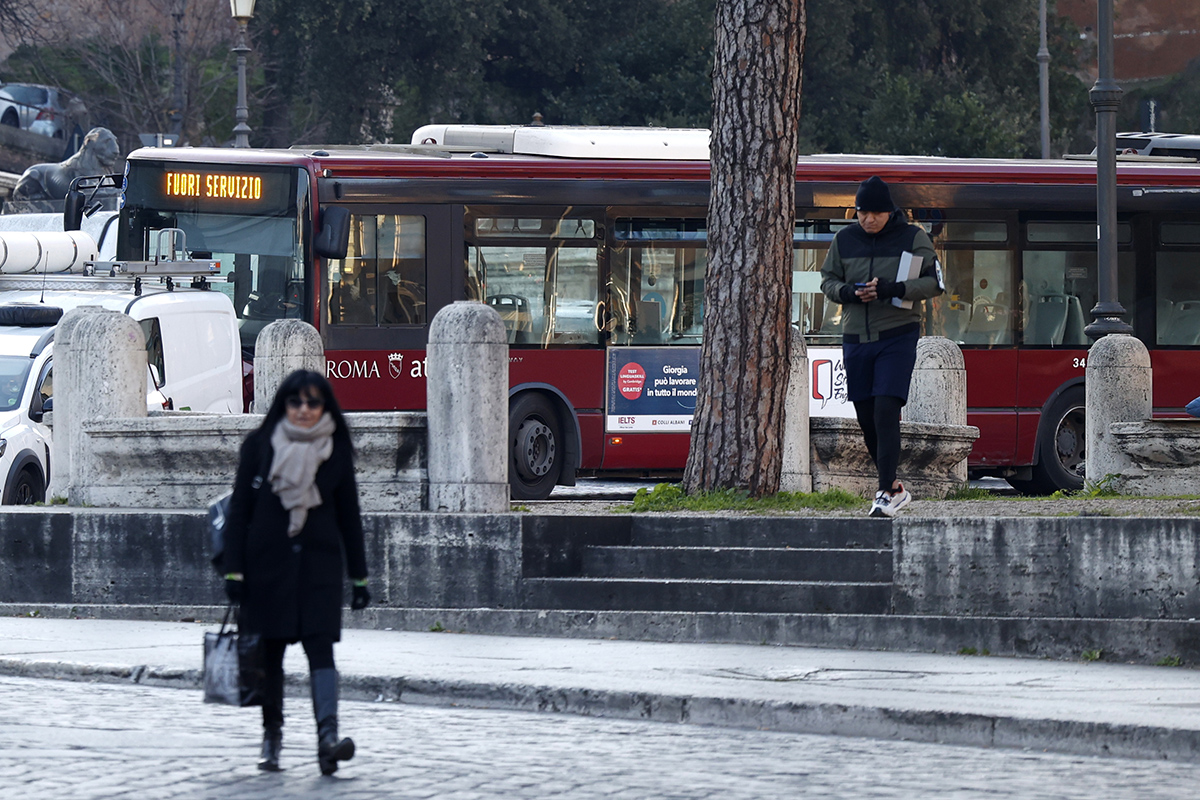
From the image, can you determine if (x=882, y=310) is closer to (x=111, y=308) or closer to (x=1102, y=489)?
(x=1102, y=489)

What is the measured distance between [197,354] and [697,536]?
7.51 meters

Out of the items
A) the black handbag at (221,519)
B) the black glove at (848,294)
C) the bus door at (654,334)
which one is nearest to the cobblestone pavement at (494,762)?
the black handbag at (221,519)

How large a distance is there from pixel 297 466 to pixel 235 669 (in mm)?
799

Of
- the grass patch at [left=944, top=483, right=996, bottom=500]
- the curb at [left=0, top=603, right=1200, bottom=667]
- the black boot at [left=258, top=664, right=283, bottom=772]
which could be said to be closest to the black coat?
the black boot at [left=258, top=664, right=283, bottom=772]

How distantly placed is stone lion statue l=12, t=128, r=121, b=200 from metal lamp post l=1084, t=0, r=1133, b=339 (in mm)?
20981

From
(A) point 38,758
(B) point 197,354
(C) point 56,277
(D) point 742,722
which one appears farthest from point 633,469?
(A) point 38,758

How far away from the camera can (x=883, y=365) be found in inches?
394

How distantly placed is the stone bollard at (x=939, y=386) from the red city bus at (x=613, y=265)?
3.69m

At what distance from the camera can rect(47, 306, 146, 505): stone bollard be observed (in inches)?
453

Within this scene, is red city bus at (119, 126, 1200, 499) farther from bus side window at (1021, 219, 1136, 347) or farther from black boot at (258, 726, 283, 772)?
black boot at (258, 726, 283, 772)

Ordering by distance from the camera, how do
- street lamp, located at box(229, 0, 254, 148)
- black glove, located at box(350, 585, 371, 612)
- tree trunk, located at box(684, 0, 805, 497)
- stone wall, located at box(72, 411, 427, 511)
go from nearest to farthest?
black glove, located at box(350, 585, 371, 612) < stone wall, located at box(72, 411, 427, 511) < tree trunk, located at box(684, 0, 805, 497) < street lamp, located at box(229, 0, 254, 148)

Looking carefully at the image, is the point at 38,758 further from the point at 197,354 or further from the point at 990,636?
the point at 197,354

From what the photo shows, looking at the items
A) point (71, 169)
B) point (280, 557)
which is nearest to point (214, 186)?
point (280, 557)

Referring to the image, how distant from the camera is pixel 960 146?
3731 cm
